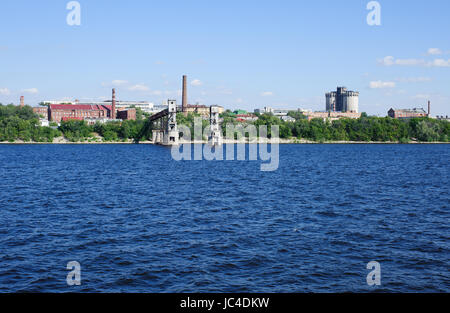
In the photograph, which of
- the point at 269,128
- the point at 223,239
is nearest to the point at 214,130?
the point at 269,128

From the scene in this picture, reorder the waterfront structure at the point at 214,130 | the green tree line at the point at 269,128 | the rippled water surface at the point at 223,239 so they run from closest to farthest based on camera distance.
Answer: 1. the rippled water surface at the point at 223,239
2. the waterfront structure at the point at 214,130
3. the green tree line at the point at 269,128

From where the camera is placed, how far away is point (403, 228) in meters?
23.9

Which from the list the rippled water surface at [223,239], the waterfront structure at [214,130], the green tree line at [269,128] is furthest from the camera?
the green tree line at [269,128]

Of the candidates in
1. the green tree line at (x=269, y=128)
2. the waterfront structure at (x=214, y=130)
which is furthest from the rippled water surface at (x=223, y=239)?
the green tree line at (x=269, y=128)

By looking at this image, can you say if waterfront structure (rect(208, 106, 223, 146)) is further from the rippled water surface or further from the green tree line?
the rippled water surface

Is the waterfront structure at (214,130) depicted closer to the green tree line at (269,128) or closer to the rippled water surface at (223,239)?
the green tree line at (269,128)

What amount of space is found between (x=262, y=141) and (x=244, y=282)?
171 m

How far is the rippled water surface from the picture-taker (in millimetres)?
15570

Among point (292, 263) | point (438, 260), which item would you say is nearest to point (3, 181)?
point (292, 263)

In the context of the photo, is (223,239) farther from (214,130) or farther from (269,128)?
(269,128)

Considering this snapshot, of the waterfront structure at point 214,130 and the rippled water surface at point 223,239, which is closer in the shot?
the rippled water surface at point 223,239

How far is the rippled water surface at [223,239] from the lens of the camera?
15570mm
